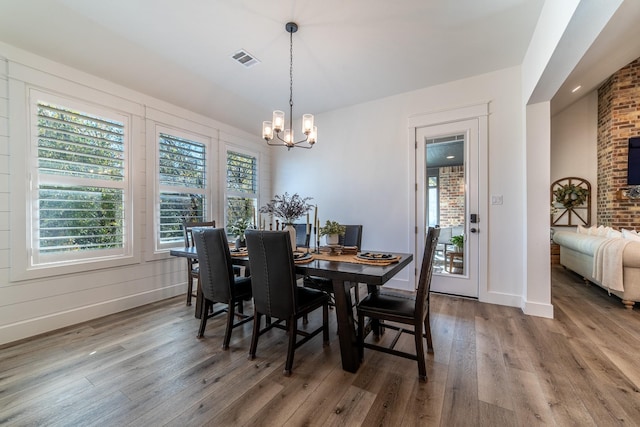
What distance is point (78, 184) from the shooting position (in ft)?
9.14

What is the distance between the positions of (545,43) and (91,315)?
5111 mm

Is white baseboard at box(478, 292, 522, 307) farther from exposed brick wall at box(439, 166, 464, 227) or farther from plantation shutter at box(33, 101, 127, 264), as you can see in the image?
plantation shutter at box(33, 101, 127, 264)

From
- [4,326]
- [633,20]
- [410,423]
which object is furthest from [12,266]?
[633,20]

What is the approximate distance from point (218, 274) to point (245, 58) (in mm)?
2389

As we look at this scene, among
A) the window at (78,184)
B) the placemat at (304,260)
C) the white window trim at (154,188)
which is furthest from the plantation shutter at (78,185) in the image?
the placemat at (304,260)

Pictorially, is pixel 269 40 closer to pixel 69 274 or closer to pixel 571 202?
pixel 69 274

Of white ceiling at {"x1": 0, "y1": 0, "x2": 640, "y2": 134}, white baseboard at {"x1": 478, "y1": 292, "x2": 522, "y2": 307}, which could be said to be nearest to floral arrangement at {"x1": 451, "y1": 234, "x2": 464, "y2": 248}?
white baseboard at {"x1": 478, "y1": 292, "x2": 522, "y2": 307}

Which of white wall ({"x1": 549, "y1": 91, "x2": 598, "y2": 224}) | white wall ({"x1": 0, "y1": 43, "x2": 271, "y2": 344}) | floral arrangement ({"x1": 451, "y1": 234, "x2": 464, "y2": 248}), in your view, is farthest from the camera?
white wall ({"x1": 549, "y1": 91, "x2": 598, "y2": 224})

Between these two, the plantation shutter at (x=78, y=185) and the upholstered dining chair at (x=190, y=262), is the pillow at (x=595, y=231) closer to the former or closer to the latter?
the upholstered dining chair at (x=190, y=262)

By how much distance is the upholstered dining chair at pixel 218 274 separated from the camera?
2236mm

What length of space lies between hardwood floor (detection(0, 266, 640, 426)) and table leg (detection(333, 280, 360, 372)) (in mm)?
92

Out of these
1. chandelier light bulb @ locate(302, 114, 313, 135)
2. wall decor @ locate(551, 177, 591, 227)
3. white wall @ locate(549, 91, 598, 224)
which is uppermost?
white wall @ locate(549, 91, 598, 224)

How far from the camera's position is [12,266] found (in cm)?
238

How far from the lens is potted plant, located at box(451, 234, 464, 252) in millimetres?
3518
